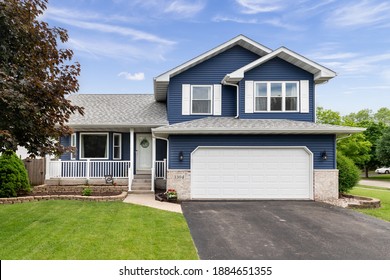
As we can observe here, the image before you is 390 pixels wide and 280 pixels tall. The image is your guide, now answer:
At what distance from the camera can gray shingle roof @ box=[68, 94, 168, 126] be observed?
573 inches

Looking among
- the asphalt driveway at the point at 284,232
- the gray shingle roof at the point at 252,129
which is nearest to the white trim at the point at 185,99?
the gray shingle roof at the point at 252,129

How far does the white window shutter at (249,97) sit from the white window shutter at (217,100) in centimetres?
134

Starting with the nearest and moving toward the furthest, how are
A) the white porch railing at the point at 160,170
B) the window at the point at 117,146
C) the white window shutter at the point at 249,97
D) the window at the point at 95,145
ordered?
the white window shutter at the point at 249,97, the white porch railing at the point at 160,170, the window at the point at 95,145, the window at the point at 117,146

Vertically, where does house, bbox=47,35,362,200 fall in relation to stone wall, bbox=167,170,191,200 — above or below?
above

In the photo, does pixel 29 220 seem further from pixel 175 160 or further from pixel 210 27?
pixel 210 27

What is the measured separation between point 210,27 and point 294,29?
5048 millimetres

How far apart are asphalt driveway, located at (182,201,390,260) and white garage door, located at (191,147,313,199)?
1302 mm

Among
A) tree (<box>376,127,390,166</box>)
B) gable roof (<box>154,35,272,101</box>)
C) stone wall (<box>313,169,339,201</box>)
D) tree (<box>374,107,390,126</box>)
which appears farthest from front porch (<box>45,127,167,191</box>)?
tree (<box>374,107,390,126</box>)

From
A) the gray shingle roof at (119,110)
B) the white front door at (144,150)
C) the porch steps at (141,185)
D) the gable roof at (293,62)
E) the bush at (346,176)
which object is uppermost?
the gable roof at (293,62)

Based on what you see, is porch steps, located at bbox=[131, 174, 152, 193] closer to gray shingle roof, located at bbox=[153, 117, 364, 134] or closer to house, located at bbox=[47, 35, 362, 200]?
Answer: house, located at bbox=[47, 35, 362, 200]

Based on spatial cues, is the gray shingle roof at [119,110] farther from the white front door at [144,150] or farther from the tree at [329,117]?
the tree at [329,117]

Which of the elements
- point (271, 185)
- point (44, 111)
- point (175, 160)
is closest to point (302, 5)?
point (271, 185)

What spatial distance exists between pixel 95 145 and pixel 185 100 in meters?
5.61

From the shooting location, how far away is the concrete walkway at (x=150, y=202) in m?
10.6
